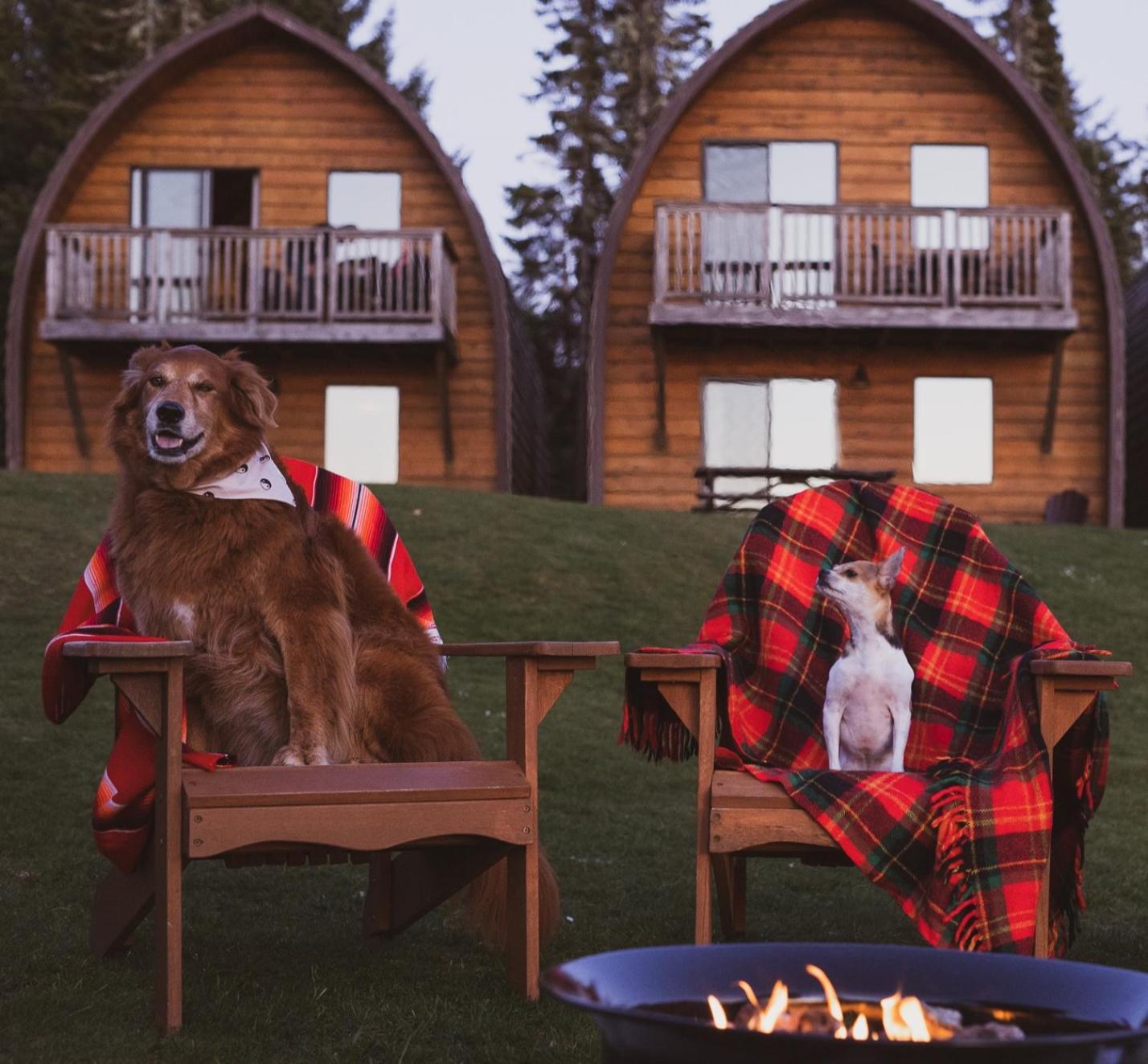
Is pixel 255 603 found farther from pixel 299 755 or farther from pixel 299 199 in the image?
pixel 299 199

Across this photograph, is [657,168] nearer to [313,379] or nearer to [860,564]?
[313,379]

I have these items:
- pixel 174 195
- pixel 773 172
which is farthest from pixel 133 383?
pixel 174 195

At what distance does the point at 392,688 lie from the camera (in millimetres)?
3850

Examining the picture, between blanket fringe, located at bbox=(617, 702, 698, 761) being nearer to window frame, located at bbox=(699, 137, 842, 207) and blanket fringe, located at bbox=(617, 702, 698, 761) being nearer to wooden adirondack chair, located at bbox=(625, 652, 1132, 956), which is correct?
wooden adirondack chair, located at bbox=(625, 652, 1132, 956)

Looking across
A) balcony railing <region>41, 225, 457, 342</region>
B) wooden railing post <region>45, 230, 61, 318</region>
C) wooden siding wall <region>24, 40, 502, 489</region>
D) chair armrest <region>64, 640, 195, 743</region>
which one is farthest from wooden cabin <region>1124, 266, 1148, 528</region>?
chair armrest <region>64, 640, 195, 743</region>

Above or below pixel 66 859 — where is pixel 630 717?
above

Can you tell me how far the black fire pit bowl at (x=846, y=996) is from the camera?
1.81m

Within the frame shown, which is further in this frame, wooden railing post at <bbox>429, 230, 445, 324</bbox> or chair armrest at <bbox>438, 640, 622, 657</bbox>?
wooden railing post at <bbox>429, 230, 445, 324</bbox>

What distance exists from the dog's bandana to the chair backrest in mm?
1339

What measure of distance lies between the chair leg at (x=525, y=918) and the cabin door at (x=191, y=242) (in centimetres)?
1254

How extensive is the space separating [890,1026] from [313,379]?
50.3 feet

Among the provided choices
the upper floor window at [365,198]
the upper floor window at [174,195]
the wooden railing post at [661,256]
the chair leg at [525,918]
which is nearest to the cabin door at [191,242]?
the upper floor window at [174,195]

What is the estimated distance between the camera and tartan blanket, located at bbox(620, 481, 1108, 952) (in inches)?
135

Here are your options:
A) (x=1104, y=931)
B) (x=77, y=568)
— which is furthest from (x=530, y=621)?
(x=1104, y=931)
